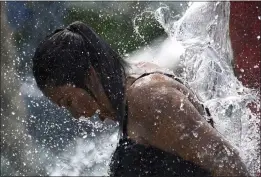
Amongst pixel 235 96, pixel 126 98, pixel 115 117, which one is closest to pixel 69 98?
pixel 115 117

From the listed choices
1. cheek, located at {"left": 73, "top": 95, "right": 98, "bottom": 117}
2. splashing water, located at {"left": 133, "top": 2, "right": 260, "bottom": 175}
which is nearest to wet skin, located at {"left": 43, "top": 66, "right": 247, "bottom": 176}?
Result: cheek, located at {"left": 73, "top": 95, "right": 98, "bottom": 117}

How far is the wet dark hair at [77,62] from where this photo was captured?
194 centimetres

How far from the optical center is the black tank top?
174cm

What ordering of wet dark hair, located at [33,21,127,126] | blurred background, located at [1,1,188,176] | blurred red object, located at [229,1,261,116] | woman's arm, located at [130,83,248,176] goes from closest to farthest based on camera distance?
woman's arm, located at [130,83,248,176], wet dark hair, located at [33,21,127,126], blurred red object, located at [229,1,261,116], blurred background, located at [1,1,188,176]

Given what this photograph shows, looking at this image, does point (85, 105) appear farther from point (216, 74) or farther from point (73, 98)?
A: point (216, 74)

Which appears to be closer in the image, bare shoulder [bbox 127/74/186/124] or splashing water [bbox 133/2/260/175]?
bare shoulder [bbox 127/74/186/124]

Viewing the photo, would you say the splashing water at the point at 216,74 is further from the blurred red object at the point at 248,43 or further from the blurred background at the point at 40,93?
the blurred background at the point at 40,93

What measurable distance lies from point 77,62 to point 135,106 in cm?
35

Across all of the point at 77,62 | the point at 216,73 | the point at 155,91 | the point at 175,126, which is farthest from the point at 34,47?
the point at 175,126

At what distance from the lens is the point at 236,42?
4148 mm

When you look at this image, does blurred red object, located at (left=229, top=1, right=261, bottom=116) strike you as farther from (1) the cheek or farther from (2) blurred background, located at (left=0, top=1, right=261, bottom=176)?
(1) the cheek

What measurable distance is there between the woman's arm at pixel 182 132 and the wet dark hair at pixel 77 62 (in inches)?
8.7

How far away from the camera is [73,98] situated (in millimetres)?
2061

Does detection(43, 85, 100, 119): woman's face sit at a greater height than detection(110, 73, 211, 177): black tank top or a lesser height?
greater
